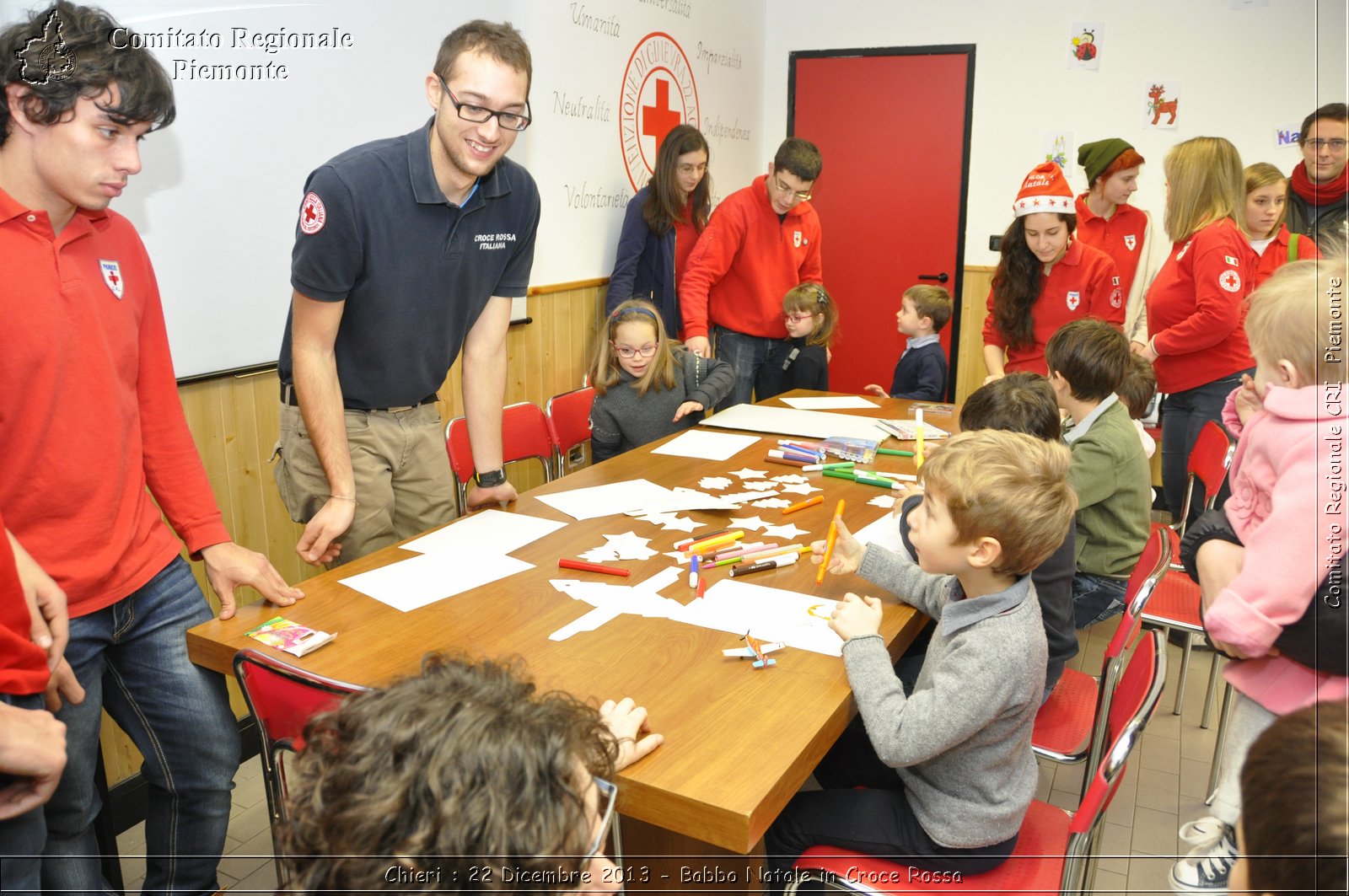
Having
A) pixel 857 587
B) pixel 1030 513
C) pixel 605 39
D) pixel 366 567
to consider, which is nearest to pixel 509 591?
pixel 366 567

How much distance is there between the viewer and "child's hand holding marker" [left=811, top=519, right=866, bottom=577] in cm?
179

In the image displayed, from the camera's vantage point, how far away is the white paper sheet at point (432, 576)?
1.70 meters

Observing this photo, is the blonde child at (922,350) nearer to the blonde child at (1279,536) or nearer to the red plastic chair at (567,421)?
the red plastic chair at (567,421)

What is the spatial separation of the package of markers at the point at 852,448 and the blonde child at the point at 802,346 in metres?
1.43

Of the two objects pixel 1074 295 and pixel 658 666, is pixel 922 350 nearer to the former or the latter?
pixel 1074 295

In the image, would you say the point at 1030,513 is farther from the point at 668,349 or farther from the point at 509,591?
the point at 668,349

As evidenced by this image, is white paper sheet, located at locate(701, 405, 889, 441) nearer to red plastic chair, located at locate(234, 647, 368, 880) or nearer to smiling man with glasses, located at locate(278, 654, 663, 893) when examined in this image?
red plastic chair, located at locate(234, 647, 368, 880)

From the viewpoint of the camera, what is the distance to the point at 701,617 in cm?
163

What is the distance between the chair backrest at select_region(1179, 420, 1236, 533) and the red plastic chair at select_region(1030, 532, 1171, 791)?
785mm

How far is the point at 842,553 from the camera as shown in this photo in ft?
6.09

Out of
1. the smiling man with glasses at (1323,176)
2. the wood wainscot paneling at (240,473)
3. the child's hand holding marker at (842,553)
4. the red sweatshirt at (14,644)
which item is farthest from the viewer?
the smiling man with glasses at (1323,176)

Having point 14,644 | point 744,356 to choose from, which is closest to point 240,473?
point 14,644

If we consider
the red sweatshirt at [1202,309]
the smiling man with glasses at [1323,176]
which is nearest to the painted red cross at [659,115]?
the red sweatshirt at [1202,309]

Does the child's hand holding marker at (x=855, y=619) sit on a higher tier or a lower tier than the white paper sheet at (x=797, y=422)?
lower
